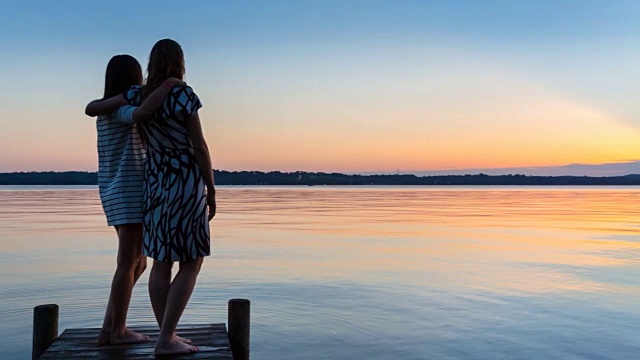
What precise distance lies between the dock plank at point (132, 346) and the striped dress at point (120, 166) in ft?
3.11

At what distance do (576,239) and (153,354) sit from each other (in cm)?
1851

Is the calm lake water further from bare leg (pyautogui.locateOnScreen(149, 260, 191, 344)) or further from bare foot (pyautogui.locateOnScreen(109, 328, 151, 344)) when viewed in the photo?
bare leg (pyautogui.locateOnScreen(149, 260, 191, 344))

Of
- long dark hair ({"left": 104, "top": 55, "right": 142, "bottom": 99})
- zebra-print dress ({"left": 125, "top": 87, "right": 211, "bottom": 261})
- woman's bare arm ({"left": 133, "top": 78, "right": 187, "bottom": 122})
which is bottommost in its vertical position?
zebra-print dress ({"left": 125, "top": 87, "right": 211, "bottom": 261})

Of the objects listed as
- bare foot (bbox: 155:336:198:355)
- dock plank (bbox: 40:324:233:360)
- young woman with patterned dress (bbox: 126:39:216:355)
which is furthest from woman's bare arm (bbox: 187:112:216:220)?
dock plank (bbox: 40:324:233:360)

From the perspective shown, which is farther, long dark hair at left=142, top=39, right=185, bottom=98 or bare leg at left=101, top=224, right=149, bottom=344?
bare leg at left=101, top=224, right=149, bottom=344

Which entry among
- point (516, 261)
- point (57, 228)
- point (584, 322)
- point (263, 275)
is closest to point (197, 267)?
point (584, 322)

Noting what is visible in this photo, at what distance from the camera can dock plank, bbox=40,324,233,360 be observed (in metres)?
4.97

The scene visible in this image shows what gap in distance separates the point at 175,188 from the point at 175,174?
0.09 m

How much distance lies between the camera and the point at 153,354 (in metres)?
4.95

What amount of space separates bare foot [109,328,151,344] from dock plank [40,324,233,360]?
0.04m

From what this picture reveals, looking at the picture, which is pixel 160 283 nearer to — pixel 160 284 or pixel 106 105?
pixel 160 284

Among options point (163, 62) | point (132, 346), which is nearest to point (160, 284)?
point (132, 346)

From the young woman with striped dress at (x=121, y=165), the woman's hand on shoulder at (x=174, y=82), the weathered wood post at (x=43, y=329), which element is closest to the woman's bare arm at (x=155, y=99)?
the woman's hand on shoulder at (x=174, y=82)

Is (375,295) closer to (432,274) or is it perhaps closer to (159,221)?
(432,274)
